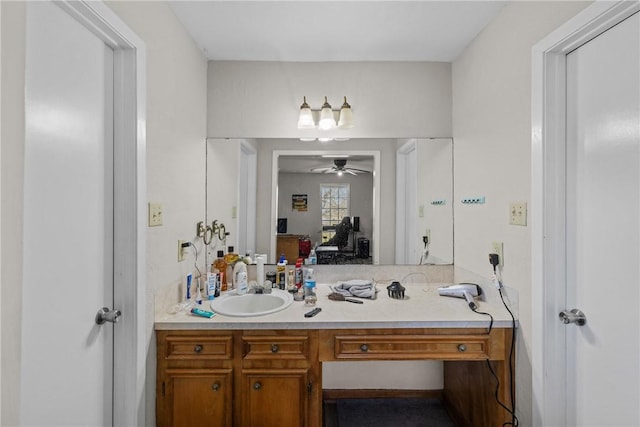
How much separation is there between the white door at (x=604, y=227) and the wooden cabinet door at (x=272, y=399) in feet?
3.86

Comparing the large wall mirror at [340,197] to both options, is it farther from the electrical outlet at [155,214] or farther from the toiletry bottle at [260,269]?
the electrical outlet at [155,214]

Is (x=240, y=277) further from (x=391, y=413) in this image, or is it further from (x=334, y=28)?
(x=334, y=28)

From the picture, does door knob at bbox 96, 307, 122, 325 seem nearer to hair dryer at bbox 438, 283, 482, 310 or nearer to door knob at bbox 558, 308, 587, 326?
hair dryer at bbox 438, 283, 482, 310

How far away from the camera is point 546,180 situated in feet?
4.17

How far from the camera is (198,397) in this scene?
146 centimetres

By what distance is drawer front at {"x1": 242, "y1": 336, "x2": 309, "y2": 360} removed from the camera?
4.79 feet

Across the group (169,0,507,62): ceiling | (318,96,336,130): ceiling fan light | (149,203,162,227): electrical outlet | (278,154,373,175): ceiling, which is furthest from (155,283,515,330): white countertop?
(169,0,507,62): ceiling

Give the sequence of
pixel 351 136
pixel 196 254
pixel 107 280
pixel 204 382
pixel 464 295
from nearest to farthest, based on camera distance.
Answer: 1. pixel 107 280
2. pixel 204 382
3. pixel 464 295
4. pixel 196 254
5. pixel 351 136

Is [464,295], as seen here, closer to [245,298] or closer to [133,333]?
[245,298]

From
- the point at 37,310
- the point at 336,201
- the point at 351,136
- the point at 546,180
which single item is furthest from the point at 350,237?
the point at 37,310

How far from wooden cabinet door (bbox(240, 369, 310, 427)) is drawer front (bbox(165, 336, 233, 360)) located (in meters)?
0.15

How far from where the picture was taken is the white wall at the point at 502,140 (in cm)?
137

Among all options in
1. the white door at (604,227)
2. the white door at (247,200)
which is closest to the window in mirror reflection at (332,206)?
the white door at (247,200)

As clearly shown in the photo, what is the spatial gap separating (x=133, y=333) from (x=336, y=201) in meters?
1.42
